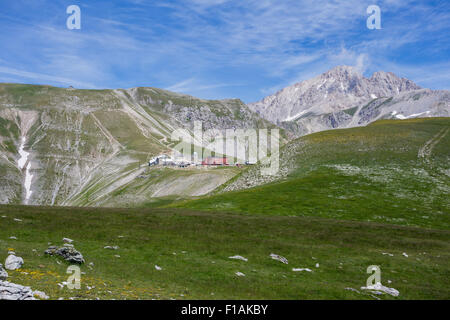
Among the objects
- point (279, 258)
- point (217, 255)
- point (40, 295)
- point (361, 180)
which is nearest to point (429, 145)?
point (361, 180)

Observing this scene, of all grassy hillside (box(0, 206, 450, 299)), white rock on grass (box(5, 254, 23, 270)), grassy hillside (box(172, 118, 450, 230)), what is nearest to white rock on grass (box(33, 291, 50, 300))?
grassy hillside (box(0, 206, 450, 299))

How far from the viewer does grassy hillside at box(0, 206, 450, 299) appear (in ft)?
80.5

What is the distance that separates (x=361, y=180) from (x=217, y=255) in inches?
2517

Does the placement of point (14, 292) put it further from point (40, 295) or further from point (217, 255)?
point (217, 255)

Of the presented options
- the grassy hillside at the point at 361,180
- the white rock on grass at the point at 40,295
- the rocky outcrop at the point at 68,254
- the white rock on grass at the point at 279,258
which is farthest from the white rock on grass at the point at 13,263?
the grassy hillside at the point at 361,180

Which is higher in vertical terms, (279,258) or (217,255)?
(217,255)

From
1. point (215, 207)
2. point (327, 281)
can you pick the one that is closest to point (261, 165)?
point (215, 207)

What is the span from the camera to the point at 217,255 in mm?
34656

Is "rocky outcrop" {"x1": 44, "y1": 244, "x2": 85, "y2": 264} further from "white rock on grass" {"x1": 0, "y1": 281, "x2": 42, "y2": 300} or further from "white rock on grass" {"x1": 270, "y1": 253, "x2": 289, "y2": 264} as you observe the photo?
"white rock on grass" {"x1": 270, "y1": 253, "x2": 289, "y2": 264}

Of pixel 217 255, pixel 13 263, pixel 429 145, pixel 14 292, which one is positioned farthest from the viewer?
pixel 429 145

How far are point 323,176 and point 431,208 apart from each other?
1125 inches

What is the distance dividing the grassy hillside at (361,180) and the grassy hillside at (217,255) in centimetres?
1435

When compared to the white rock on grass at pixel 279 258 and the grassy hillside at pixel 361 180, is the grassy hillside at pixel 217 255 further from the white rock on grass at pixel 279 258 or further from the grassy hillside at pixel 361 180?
the grassy hillside at pixel 361 180

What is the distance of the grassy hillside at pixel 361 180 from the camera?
65938 mm
